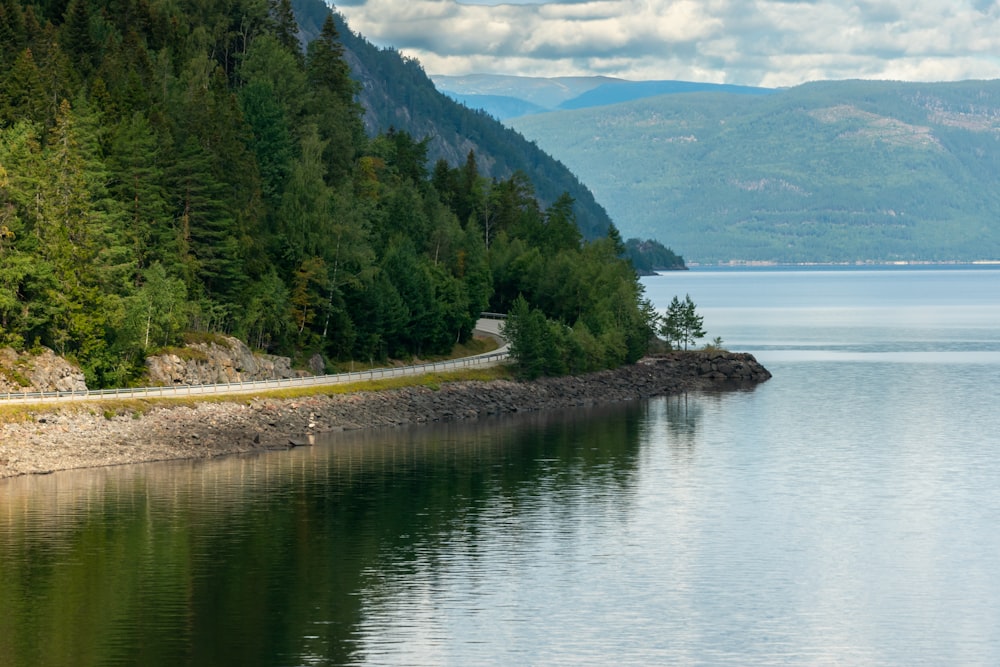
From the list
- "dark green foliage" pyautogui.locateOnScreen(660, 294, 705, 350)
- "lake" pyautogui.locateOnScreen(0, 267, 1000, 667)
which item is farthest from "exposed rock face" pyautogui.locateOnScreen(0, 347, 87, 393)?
"dark green foliage" pyautogui.locateOnScreen(660, 294, 705, 350)

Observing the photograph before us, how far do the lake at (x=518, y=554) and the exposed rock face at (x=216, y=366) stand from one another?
11331 mm

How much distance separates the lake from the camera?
5906 centimetres

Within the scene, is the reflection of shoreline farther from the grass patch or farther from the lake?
the grass patch

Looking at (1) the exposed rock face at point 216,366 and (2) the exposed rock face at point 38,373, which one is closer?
(2) the exposed rock face at point 38,373

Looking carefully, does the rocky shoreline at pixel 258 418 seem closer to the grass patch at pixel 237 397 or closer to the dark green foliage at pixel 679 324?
the grass patch at pixel 237 397

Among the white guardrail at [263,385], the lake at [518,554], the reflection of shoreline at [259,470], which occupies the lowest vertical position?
the lake at [518,554]

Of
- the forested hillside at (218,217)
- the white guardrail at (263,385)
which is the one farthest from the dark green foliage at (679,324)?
the white guardrail at (263,385)

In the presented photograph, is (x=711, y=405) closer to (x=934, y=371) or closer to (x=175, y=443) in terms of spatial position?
(x=934, y=371)

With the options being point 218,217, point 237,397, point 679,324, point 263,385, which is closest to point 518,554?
point 237,397

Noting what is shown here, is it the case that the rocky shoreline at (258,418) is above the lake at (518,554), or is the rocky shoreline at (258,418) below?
above

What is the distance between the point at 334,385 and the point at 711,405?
139ft

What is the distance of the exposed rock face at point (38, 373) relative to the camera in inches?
4104

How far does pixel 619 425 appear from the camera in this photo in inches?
5285

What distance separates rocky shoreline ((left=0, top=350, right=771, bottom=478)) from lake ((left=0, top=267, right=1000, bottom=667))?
8.41 ft
